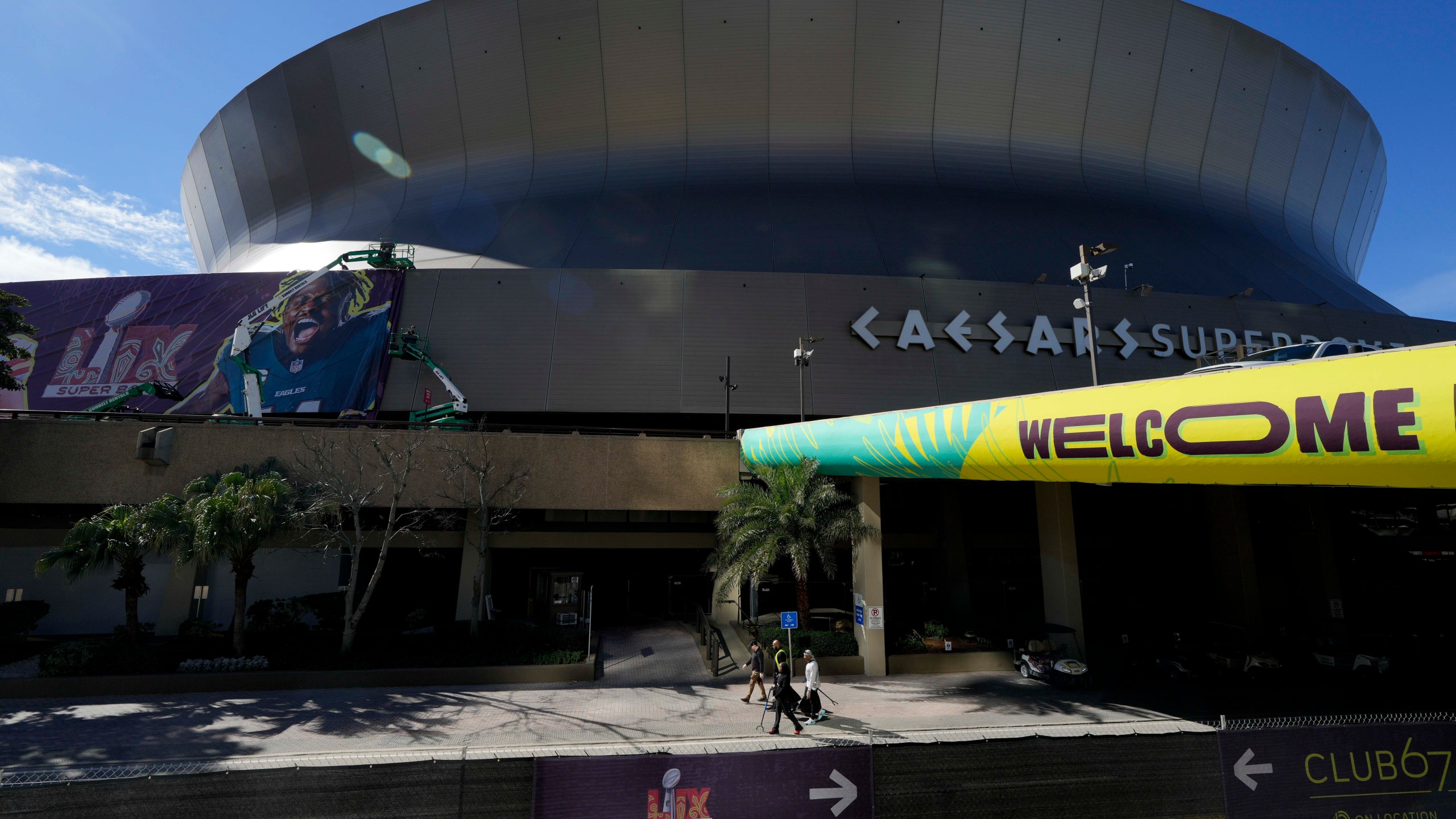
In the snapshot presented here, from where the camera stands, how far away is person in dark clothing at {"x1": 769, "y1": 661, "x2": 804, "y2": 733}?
1182 centimetres

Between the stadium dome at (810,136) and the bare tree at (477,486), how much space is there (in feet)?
47.1

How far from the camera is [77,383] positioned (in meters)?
30.9

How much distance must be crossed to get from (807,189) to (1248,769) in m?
33.9

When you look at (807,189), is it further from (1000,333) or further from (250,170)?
(250,170)

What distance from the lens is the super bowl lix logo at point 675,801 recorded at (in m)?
6.29

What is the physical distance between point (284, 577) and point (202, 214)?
4144cm

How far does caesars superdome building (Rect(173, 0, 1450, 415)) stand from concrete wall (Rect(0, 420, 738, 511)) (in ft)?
23.8

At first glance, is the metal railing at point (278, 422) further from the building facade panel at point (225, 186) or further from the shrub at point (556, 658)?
the building facade panel at point (225, 186)

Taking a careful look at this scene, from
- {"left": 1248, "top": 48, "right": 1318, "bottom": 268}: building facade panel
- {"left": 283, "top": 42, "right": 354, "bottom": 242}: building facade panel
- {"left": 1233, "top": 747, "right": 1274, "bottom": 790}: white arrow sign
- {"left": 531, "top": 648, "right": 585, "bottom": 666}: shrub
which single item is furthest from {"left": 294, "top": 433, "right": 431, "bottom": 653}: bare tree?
{"left": 1248, "top": 48, "right": 1318, "bottom": 268}: building facade panel

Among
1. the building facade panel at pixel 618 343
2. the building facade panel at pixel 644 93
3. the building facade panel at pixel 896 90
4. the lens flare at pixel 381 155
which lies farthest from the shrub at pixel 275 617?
the building facade panel at pixel 896 90

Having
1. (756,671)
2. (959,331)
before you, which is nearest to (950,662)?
(756,671)

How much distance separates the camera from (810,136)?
36.8m

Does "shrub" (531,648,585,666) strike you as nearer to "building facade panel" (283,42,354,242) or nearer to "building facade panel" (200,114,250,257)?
"building facade panel" (283,42,354,242)

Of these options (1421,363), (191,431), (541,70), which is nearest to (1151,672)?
(1421,363)
